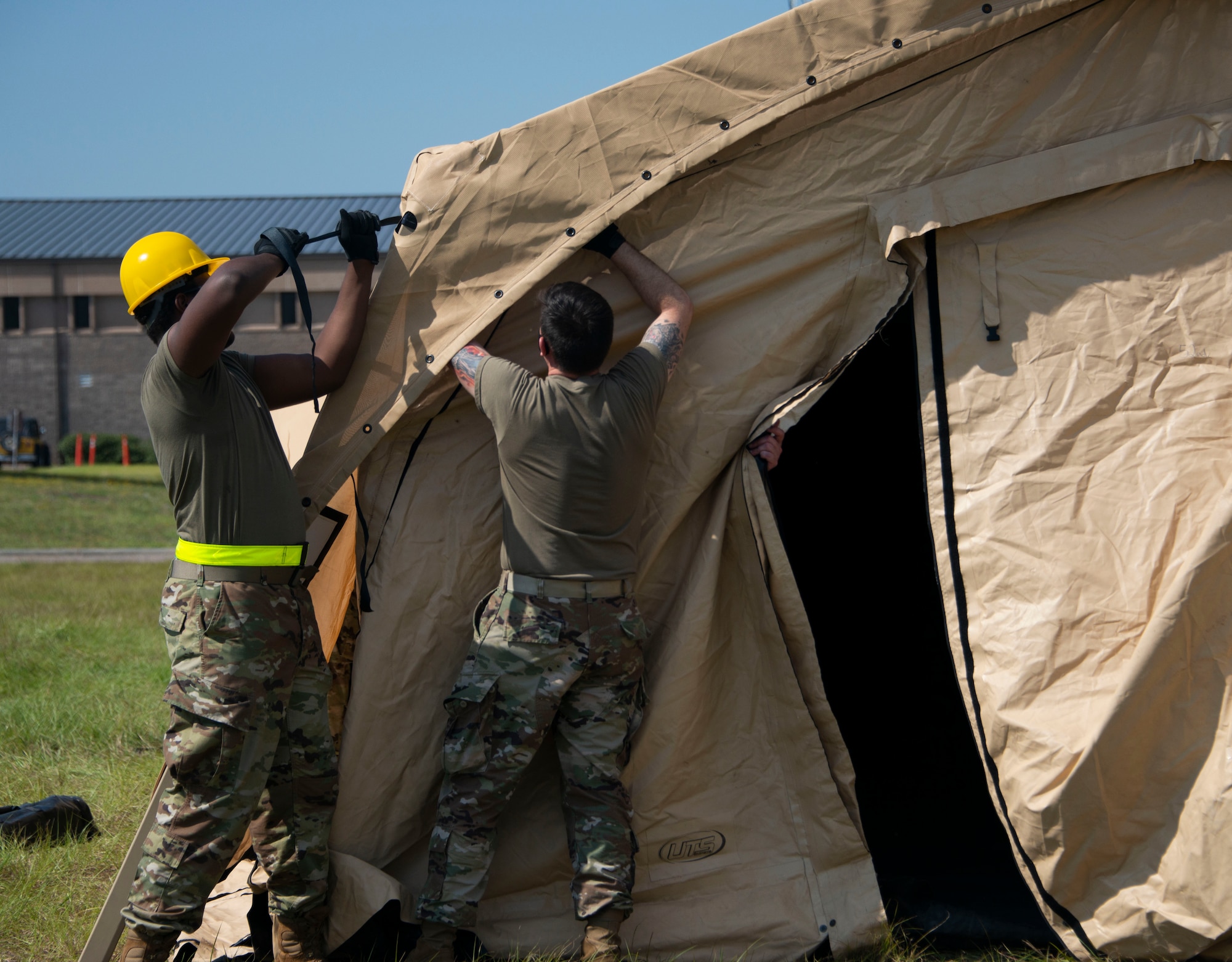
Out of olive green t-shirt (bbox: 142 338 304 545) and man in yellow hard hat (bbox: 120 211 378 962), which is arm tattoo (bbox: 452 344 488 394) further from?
olive green t-shirt (bbox: 142 338 304 545)

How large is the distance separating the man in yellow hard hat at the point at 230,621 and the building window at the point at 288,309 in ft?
93.2

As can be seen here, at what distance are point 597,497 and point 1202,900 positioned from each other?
2.05 metres

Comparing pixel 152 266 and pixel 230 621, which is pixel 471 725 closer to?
pixel 230 621

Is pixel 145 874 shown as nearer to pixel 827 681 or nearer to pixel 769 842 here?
pixel 769 842

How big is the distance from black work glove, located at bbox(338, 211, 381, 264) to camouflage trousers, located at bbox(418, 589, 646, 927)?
118 centimetres

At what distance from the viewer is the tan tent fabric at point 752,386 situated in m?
2.95

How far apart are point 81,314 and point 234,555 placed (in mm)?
33288

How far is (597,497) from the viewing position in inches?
117

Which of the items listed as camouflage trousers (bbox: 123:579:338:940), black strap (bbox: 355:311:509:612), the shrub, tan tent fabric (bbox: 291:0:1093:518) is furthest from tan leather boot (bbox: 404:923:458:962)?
the shrub

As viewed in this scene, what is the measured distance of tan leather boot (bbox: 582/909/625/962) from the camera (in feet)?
9.62

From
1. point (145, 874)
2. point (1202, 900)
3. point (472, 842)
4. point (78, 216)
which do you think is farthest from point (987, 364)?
point (78, 216)

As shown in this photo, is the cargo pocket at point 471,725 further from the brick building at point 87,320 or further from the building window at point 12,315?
the building window at point 12,315

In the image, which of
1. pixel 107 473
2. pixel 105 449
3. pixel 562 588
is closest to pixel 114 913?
pixel 562 588

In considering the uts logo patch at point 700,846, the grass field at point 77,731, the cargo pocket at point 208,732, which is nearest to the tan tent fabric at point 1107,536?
the grass field at point 77,731
